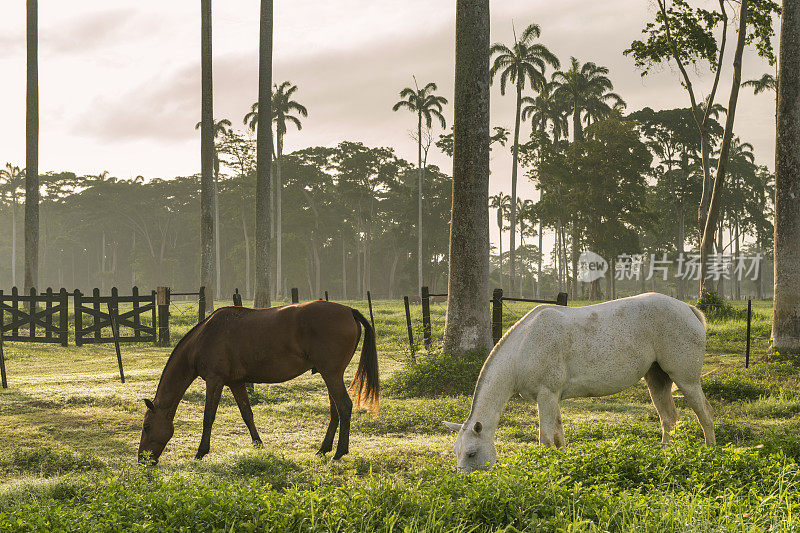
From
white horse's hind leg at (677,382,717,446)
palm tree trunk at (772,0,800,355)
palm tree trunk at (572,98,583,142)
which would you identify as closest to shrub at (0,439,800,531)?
white horse's hind leg at (677,382,717,446)

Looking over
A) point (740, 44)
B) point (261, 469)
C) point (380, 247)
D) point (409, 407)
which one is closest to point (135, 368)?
point (409, 407)

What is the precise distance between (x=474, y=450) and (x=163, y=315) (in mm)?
17136

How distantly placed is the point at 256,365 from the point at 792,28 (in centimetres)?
1354

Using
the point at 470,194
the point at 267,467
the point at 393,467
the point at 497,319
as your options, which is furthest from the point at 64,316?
the point at 393,467

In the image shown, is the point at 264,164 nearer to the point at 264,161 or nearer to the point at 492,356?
the point at 264,161

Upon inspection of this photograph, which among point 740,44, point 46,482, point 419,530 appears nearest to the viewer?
point 419,530

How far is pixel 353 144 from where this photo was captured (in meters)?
65.1

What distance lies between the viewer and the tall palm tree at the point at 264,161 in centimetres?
2383

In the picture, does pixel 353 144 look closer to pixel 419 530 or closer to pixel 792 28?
pixel 792 28

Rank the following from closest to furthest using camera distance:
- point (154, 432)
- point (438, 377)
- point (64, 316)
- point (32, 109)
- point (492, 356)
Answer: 1. point (492, 356)
2. point (154, 432)
3. point (438, 377)
4. point (64, 316)
5. point (32, 109)

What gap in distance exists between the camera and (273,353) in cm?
809

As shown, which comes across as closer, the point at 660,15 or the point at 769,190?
the point at 660,15

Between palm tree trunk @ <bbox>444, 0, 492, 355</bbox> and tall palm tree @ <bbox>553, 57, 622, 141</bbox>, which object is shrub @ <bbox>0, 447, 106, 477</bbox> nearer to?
palm tree trunk @ <bbox>444, 0, 492, 355</bbox>

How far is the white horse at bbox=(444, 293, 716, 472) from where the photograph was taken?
6582 millimetres
